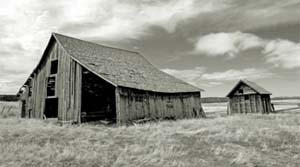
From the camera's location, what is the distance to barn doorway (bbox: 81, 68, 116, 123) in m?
20.2

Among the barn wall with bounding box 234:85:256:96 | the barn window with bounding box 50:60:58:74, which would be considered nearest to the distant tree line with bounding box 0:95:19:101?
the barn window with bounding box 50:60:58:74

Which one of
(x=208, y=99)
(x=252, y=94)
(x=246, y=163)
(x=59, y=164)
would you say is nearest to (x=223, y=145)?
(x=246, y=163)

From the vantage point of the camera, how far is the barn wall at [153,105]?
1570cm

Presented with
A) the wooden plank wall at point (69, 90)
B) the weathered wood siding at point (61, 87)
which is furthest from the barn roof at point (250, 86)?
the weathered wood siding at point (61, 87)

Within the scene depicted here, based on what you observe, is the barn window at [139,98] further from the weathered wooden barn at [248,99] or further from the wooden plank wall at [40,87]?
the weathered wooden barn at [248,99]

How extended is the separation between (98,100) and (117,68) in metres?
5.25

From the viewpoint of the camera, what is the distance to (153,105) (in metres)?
18.6

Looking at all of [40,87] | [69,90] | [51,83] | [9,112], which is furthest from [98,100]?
[9,112]

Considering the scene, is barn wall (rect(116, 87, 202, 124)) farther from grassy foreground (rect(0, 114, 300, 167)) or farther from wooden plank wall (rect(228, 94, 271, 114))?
wooden plank wall (rect(228, 94, 271, 114))

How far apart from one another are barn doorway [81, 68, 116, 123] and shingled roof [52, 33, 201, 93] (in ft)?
7.33

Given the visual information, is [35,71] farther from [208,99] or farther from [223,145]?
[208,99]

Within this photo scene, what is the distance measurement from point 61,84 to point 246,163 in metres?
14.7

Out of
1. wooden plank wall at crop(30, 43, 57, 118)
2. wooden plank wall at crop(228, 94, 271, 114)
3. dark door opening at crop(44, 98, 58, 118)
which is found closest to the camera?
wooden plank wall at crop(30, 43, 57, 118)

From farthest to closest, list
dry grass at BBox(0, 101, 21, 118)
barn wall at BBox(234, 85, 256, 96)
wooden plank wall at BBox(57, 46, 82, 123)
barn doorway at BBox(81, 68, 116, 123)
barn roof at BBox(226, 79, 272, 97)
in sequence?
barn wall at BBox(234, 85, 256, 96) → barn roof at BBox(226, 79, 272, 97) → dry grass at BBox(0, 101, 21, 118) → barn doorway at BBox(81, 68, 116, 123) → wooden plank wall at BBox(57, 46, 82, 123)
